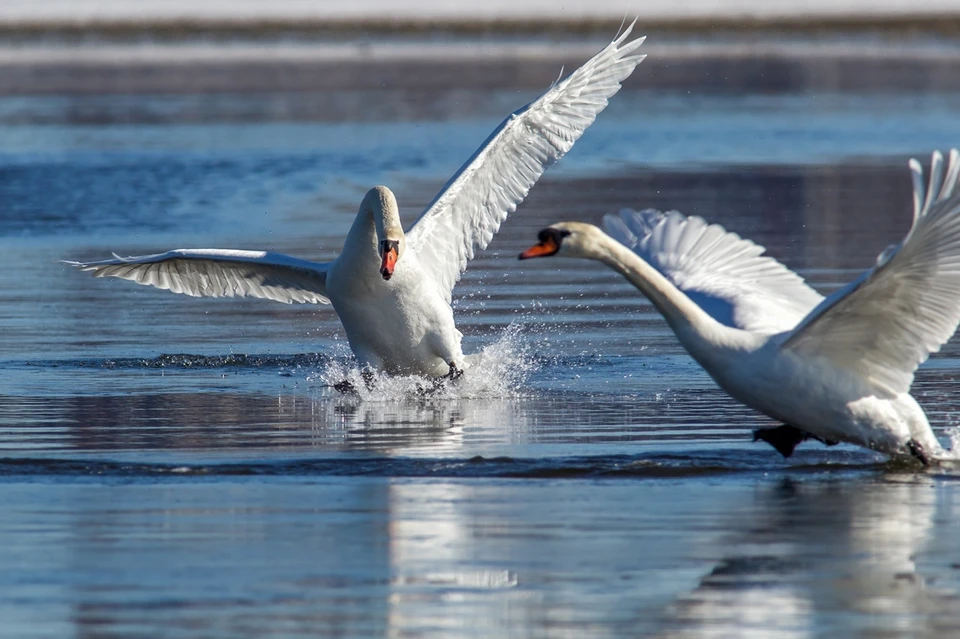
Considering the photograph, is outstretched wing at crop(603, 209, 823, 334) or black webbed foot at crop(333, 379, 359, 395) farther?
black webbed foot at crop(333, 379, 359, 395)

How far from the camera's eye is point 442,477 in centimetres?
905

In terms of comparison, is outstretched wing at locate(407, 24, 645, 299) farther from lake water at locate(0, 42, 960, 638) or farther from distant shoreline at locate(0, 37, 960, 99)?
distant shoreline at locate(0, 37, 960, 99)

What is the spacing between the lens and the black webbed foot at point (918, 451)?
906cm

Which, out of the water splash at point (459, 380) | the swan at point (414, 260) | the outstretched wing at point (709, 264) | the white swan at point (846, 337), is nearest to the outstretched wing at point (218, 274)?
the swan at point (414, 260)

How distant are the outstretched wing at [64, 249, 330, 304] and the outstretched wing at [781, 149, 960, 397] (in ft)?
16.9

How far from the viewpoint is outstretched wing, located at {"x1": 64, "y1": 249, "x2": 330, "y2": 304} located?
13.4 meters

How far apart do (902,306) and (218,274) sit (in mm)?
6310

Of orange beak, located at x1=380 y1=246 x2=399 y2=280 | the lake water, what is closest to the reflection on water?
the lake water

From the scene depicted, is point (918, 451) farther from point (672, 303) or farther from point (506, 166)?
point (506, 166)

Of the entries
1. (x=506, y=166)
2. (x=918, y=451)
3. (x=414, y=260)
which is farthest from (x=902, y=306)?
(x=506, y=166)

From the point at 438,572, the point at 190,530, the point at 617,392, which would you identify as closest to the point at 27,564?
the point at 190,530

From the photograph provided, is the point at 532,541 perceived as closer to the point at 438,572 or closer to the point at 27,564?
the point at 438,572

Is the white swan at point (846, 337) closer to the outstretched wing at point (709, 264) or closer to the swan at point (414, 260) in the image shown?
the outstretched wing at point (709, 264)

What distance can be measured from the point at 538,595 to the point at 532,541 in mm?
772
